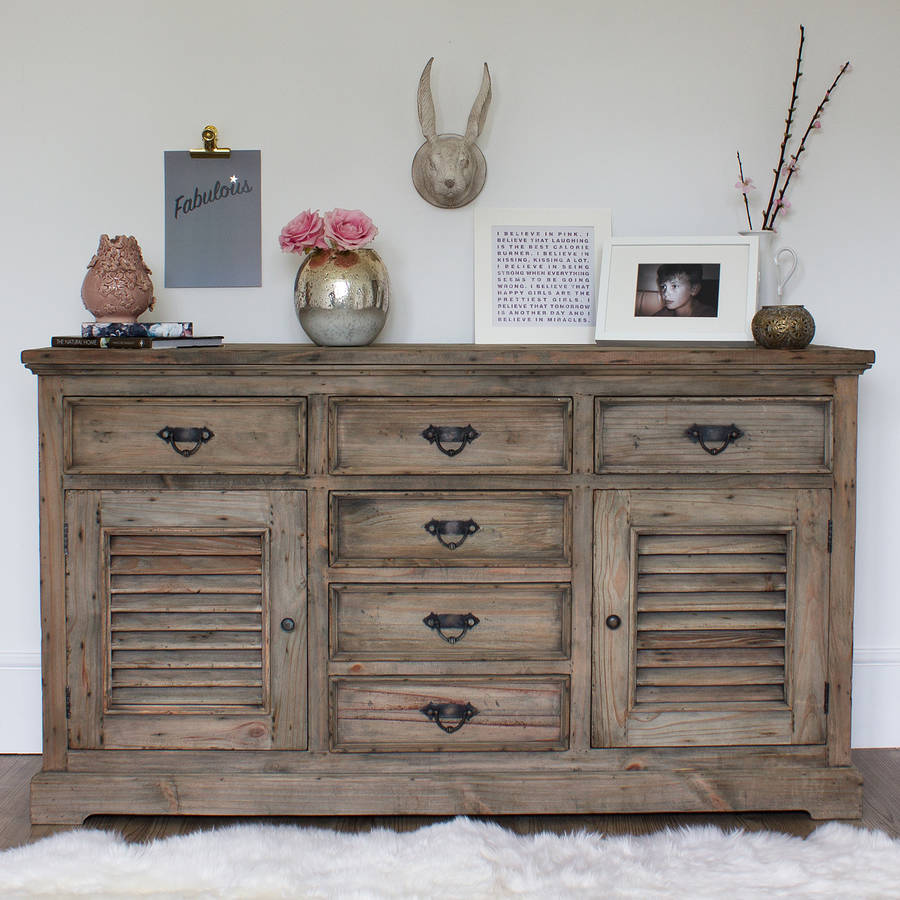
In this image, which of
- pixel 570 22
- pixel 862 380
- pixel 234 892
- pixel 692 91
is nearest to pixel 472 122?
pixel 570 22

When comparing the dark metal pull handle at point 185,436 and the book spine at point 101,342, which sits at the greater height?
the book spine at point 101,342

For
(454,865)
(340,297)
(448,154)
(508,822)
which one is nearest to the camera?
(454,865)

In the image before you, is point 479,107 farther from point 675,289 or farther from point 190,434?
point 190,434

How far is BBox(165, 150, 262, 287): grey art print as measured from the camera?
7.80 feet

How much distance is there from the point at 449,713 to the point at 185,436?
790mm

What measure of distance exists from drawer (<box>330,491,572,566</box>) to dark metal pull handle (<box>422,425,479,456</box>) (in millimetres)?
94

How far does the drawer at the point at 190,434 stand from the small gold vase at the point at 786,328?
1002mm

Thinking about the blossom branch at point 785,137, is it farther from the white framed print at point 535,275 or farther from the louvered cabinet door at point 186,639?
the louvered cabinet door at point 186,639

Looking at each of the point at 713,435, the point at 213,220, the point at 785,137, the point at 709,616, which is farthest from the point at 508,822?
the point at 785,137

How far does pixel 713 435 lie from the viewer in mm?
1966

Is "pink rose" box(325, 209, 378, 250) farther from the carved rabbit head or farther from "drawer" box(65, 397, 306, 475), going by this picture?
"drawer" box(65, 397, 306, 475)

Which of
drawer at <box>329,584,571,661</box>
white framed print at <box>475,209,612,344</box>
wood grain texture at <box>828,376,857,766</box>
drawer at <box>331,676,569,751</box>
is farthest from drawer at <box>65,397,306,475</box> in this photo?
wood grain texture at <box>828,376,857,766</box>

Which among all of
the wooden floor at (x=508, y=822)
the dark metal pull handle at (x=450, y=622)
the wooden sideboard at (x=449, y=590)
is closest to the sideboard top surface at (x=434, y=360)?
the wooden sideboard at (x=449, y=590)

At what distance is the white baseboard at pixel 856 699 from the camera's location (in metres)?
2.44
